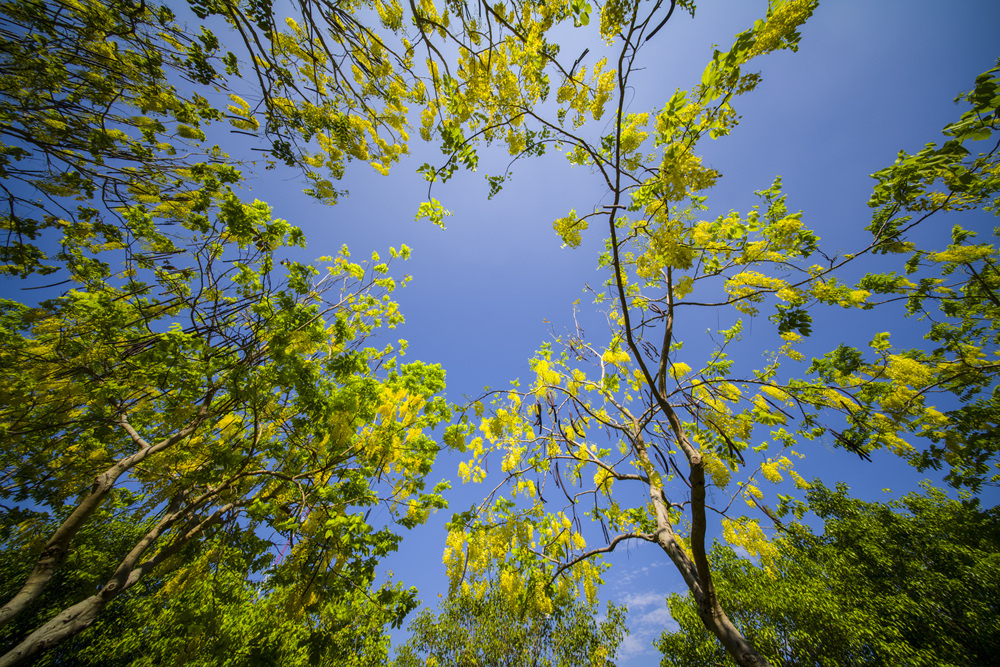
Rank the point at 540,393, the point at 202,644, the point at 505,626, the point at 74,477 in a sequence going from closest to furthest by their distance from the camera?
the point at 540,393, the point at 74,477, the point at 202,644, the point at 505,626

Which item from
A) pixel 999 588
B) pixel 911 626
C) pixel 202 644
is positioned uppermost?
pixel 999 588

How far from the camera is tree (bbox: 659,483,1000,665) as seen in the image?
8102mm

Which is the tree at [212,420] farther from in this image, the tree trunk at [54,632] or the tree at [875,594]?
the tree at [875,594]

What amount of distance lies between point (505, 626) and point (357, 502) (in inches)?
436

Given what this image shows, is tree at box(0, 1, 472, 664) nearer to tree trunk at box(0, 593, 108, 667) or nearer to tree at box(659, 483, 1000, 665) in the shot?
tree trunk at box(0, 593, 108, 667)

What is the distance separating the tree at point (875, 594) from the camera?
319 inches

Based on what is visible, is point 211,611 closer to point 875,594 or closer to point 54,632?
point 54,632

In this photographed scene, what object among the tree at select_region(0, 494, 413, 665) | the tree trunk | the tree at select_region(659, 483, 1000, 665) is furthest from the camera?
the tree at select_region(659, 483, 1000, 665)

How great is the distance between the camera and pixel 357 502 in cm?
356

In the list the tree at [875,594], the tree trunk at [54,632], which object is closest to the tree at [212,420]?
the tree trunk at [54,632]

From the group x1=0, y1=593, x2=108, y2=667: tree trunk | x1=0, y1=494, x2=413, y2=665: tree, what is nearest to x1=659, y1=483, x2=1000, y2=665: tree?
x1=0, y1=494, x2=413, y2=665: tree

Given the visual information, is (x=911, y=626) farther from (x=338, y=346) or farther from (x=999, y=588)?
(x=338, y=346)

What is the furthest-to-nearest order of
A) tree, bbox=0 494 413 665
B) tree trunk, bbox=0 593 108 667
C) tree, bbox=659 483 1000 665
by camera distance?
tree, bbox=659 483 1000 665 < tree, bbox=0 494 413 665 < tree trunk, bbox=0 593 108 667

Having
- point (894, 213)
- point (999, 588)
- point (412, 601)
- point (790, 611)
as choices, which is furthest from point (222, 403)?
point (999, 588)
